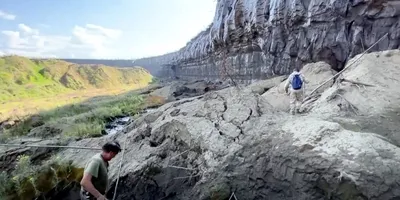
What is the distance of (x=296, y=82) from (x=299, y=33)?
8.56 metres

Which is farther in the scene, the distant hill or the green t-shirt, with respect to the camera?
the distant hill

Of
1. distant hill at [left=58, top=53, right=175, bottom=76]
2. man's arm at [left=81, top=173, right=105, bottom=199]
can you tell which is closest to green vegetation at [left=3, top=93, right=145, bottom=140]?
man's arm at [left=81, top=173, right=105, bottom=199]

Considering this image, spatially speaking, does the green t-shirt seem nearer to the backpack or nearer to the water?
the backpack

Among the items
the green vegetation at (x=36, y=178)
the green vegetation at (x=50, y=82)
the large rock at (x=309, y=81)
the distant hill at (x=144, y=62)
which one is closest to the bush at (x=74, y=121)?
the green vegetation at (x=36, y=178)

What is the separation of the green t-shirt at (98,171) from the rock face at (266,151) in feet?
4.54

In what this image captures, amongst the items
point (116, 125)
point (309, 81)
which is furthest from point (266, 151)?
point (116, 125)

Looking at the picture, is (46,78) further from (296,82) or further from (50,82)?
(296,82)

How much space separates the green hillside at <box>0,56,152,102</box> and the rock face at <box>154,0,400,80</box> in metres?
31.2

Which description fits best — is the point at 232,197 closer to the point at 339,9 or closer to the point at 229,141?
the point at 229,141

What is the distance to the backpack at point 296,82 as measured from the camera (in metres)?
9.86

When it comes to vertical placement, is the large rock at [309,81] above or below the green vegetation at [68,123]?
above

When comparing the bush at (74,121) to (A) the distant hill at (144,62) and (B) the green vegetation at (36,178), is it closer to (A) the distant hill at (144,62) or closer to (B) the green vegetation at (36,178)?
(B) the green vegetation at (36,178)

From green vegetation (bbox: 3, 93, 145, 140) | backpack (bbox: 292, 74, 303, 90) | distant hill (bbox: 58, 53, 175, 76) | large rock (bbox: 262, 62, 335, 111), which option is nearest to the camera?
backpack (bbox: 292, 74, 303, 90)

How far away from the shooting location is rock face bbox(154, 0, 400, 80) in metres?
12.7
